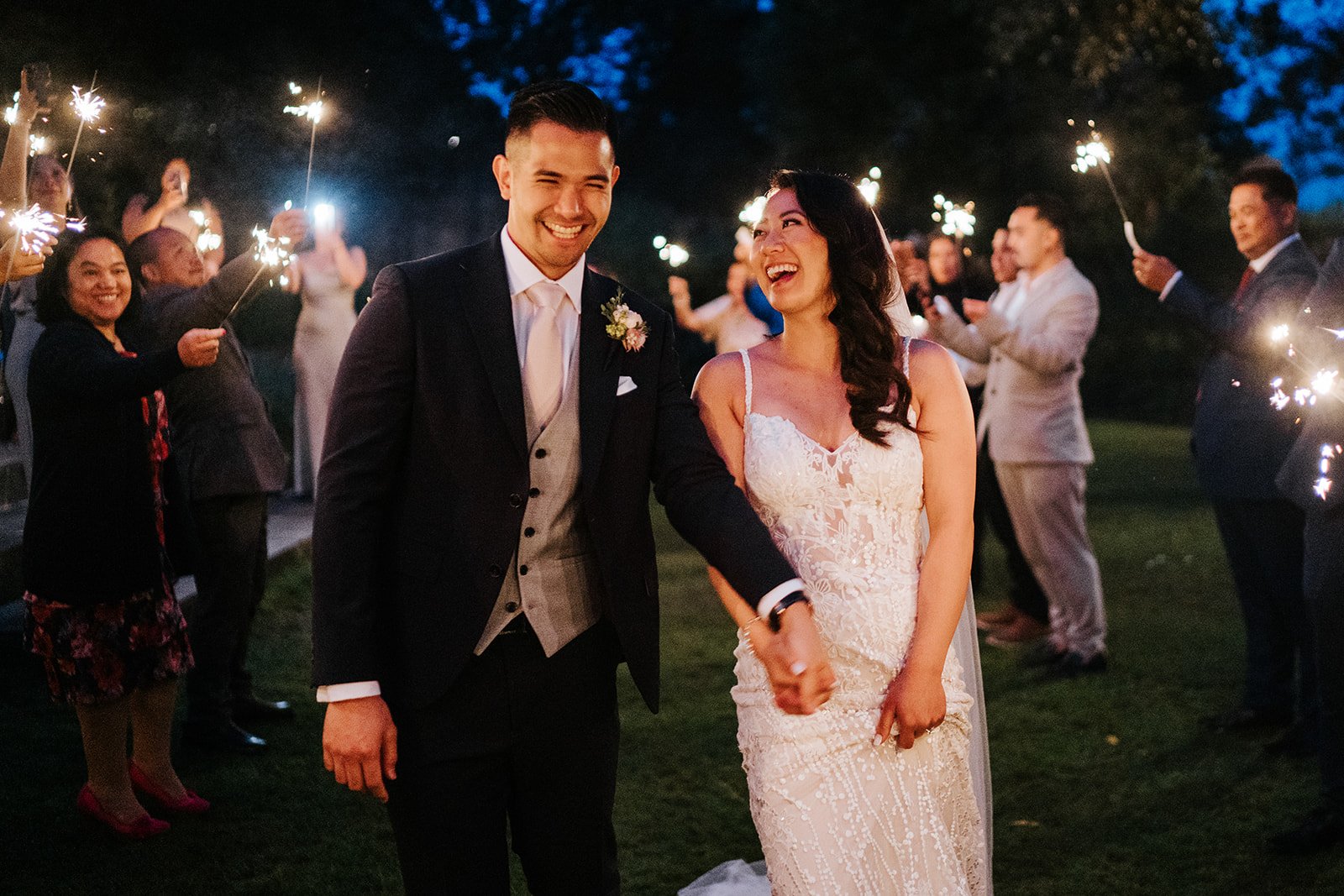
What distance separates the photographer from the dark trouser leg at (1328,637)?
414 centimetres

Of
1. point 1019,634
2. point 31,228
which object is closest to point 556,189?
point 31,228

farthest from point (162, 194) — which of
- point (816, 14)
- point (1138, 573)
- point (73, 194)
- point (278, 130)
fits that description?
point (816, 14)

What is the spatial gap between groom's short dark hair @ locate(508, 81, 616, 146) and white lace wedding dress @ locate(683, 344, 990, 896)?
911mm

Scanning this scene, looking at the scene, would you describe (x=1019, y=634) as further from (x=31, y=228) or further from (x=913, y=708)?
(x=31, y=228)

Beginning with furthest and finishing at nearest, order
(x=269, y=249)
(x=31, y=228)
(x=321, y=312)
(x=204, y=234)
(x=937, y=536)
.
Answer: (x=321, y=312) < (x=204, y=234) < (x=269, y=249) < (x=31, y=228) < (x=937, y=536)

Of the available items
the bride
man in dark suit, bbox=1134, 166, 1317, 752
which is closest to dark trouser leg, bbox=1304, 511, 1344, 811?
man in dark suit, bbox=1134, 166, 1317, 752

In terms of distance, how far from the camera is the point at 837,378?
128 inches

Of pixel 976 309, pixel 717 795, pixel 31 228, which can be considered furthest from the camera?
pixel 976 309

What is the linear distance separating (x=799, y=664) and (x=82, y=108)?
271cm

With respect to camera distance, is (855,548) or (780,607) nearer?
(780,607)

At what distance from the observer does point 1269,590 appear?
549 centimetres

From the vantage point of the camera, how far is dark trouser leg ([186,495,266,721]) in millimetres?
5207

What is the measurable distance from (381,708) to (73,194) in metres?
2.63

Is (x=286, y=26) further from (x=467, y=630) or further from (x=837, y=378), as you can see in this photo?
(x=467, y=630)
